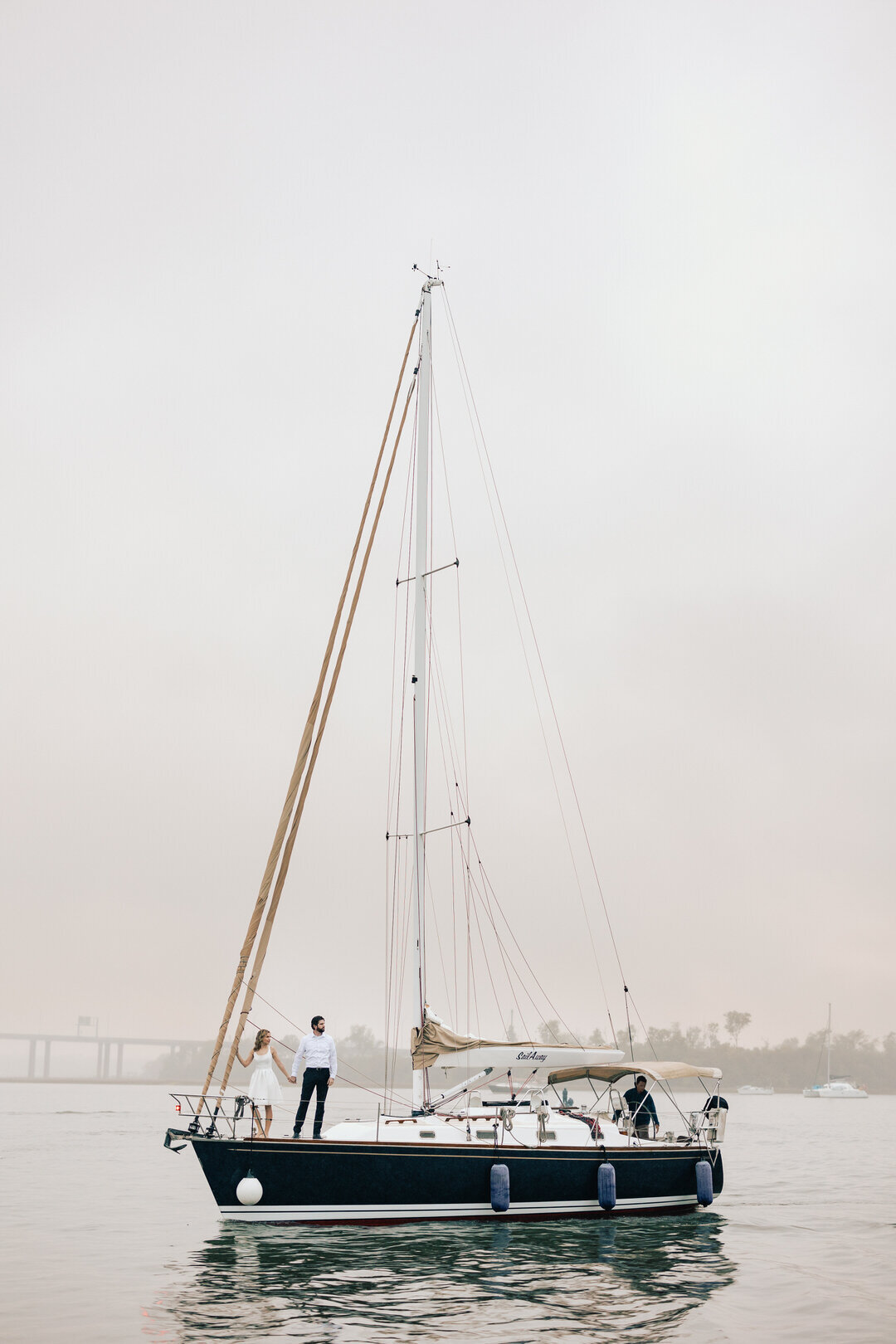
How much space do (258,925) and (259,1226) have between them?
17.1ft

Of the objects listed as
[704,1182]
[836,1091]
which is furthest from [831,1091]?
[704,1182]

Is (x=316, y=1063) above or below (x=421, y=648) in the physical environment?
below

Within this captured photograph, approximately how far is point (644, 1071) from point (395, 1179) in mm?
6295

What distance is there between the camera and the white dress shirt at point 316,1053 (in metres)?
20.6

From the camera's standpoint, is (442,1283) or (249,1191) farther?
(249,1191)

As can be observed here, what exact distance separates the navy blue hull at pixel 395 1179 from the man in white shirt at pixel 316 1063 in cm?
73

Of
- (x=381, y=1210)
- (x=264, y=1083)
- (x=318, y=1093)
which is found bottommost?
(x=381, y=1210)

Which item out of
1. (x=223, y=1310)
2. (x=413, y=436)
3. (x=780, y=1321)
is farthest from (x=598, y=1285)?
(x=413, y=436)

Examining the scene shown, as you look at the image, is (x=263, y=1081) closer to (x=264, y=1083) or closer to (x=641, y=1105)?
(x=264, y=1083)

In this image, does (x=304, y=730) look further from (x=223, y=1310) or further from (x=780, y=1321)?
(x=780, y=1321)

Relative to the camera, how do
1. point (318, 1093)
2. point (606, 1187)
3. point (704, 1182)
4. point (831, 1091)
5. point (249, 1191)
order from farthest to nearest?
point (831, 1091)
point (704, 1182)
point (606, 1187)
point (318, 1093)
point (249, 1191)

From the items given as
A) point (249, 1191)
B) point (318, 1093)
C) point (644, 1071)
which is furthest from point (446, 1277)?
point (644, 1071)

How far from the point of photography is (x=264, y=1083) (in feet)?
68.6

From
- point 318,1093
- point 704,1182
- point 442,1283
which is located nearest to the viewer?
point 442,1283
